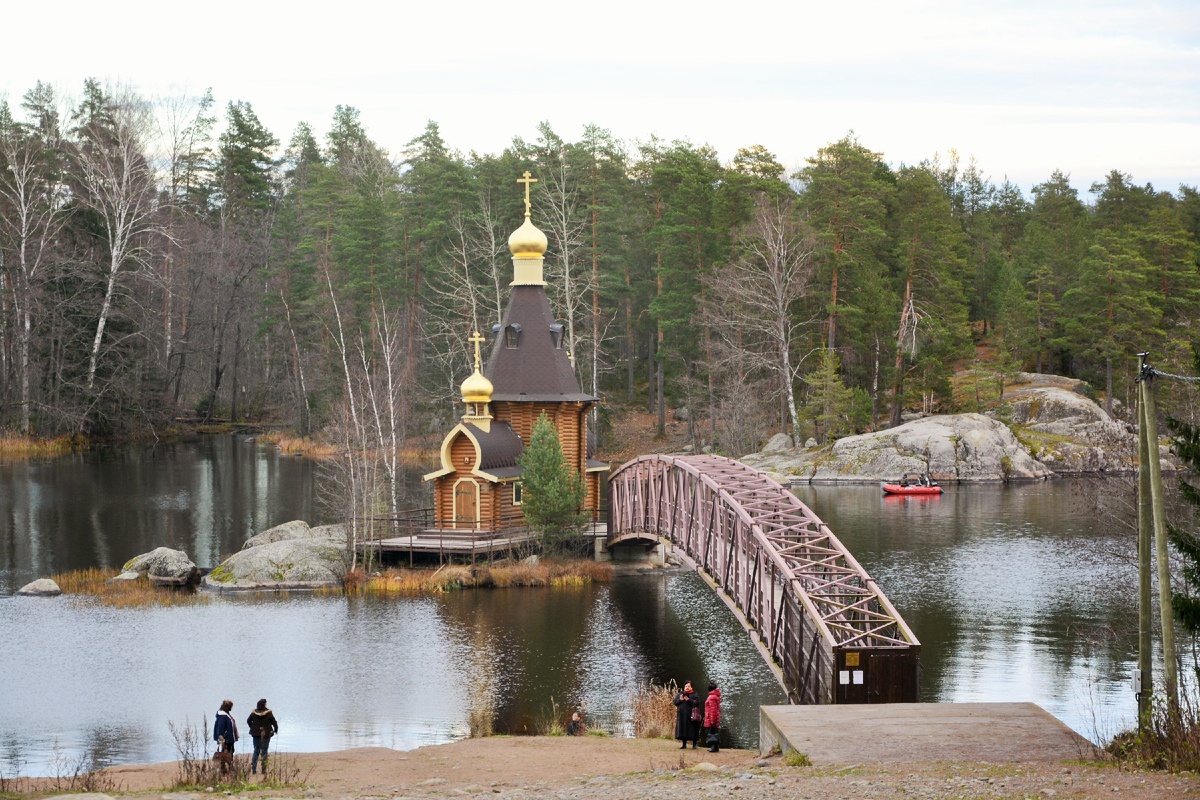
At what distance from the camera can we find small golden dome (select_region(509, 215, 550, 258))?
41.2 metres

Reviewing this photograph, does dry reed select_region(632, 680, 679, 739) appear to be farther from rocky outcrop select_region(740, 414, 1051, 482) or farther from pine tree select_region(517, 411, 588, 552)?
rocky outcrop select_region(740, 414, 1051, 482)

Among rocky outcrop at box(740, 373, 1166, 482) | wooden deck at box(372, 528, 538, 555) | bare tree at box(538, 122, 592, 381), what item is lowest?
wooden deck at box(372, 528, 538, 555)

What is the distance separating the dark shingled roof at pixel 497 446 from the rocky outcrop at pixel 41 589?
1191cm

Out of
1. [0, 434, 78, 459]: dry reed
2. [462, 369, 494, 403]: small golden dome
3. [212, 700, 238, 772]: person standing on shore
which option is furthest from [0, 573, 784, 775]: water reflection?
[0, 434, 78, 459]: dry reed

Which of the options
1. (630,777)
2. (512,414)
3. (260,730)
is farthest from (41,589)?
(630,777)

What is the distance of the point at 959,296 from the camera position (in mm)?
67375

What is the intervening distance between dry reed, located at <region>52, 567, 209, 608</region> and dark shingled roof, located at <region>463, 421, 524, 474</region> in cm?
864

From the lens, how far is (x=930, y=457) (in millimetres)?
58844

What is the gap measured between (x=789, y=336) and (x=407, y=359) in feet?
64.3

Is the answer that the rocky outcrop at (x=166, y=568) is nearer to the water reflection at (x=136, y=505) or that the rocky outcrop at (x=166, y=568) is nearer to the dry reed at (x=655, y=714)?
the water reflection at (x=136, y=505)

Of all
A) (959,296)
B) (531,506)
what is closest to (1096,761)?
(531,506)

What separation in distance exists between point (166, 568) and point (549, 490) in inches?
427

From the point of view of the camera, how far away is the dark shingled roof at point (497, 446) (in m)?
38.3

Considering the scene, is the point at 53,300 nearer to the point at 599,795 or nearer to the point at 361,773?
the point at 361,773
